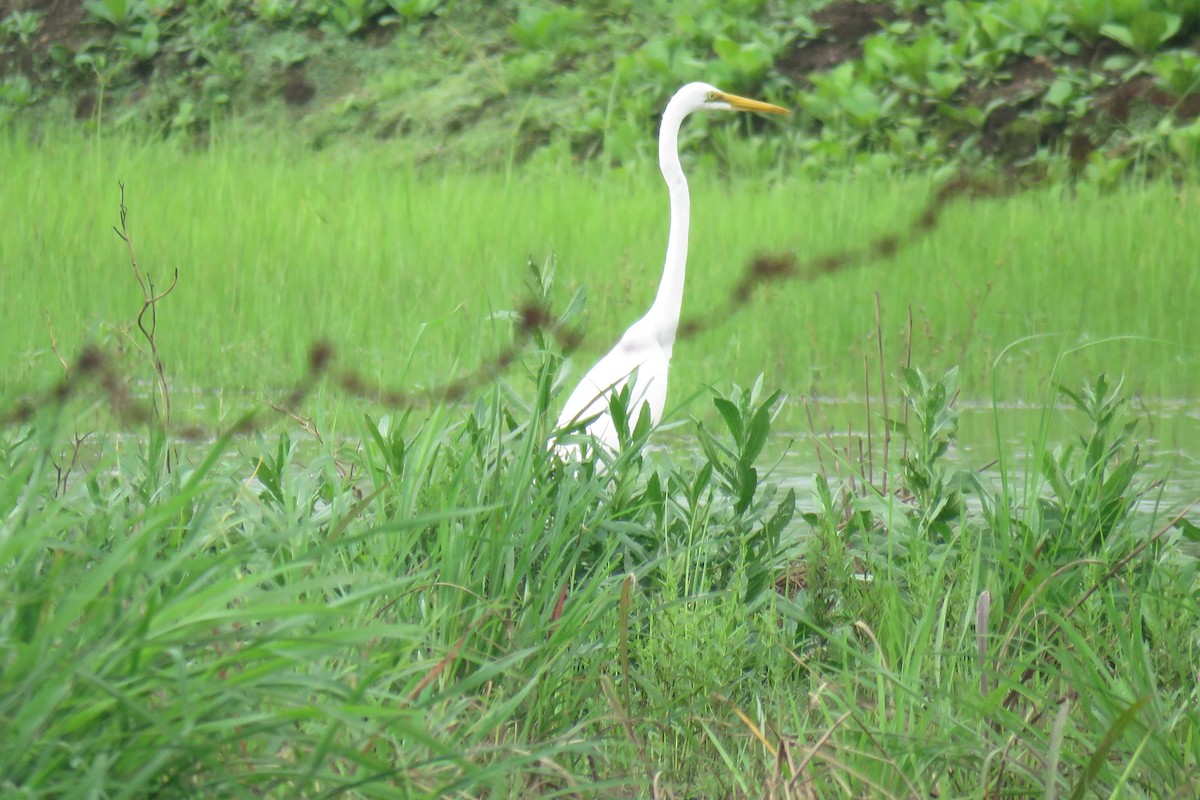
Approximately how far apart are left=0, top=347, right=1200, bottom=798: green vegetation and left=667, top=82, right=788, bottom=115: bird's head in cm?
276

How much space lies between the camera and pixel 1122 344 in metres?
5.86

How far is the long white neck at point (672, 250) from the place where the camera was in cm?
441

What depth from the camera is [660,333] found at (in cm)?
435

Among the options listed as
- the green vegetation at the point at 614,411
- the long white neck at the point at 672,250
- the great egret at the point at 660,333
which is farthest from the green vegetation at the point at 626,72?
the long white neck at the point at 672,250

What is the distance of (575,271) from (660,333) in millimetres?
2254

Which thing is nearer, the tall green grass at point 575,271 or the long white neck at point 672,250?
the long white neck at point 672,250

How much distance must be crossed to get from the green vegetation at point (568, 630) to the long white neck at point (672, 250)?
5.26 feet

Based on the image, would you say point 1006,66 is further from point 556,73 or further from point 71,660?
point 71,660

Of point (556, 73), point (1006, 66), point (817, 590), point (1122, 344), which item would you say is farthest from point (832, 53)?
point (817, 590)

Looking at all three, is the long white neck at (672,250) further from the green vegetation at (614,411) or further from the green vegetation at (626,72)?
the green vegetation at (626,72)

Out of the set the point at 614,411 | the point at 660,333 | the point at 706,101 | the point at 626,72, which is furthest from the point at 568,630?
the point at 626,72

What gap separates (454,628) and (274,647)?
621mm

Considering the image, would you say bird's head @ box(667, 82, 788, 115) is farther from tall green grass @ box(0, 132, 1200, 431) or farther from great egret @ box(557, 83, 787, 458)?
tall green grass @ box(0, 132, 1200, 431)

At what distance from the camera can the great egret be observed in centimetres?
380
